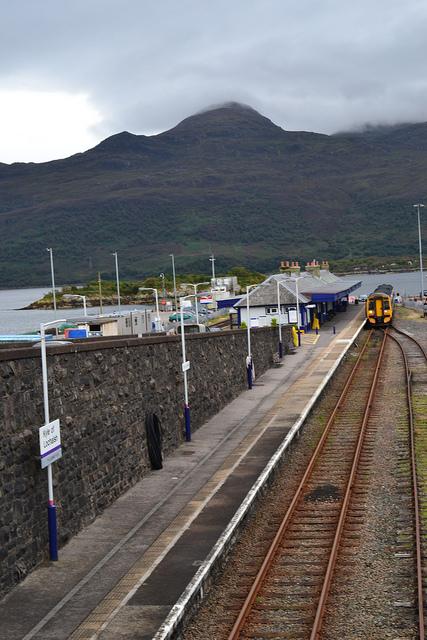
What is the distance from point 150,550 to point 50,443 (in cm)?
309

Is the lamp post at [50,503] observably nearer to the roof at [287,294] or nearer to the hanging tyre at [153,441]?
the hanging tyre at [153,441]

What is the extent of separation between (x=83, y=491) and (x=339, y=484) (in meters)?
7.86

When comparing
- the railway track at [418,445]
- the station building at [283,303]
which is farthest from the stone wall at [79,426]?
the station building at [283,303]

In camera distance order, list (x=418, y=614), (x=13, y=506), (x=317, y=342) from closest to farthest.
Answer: (x=418, y=614), (x=13, y=506), (x=317, y=342)

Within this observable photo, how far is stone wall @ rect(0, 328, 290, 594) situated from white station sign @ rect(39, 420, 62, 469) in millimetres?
248

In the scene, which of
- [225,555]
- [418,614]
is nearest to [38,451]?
[225,555]

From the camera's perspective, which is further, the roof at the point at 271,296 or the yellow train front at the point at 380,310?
the yellow train front at the point at 380,310

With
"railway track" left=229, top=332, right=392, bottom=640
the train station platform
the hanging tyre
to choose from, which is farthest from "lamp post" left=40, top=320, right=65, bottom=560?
the hanging tyre

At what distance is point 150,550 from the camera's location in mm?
18922

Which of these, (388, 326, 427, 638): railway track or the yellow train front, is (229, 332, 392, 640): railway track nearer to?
(388, 326, 427, 638): railway track

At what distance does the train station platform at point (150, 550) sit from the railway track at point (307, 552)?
3.83 feet

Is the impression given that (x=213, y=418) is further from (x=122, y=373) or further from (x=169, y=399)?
(x=122, y=373)

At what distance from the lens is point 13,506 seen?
675 inches

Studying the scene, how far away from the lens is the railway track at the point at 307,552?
602 inches
